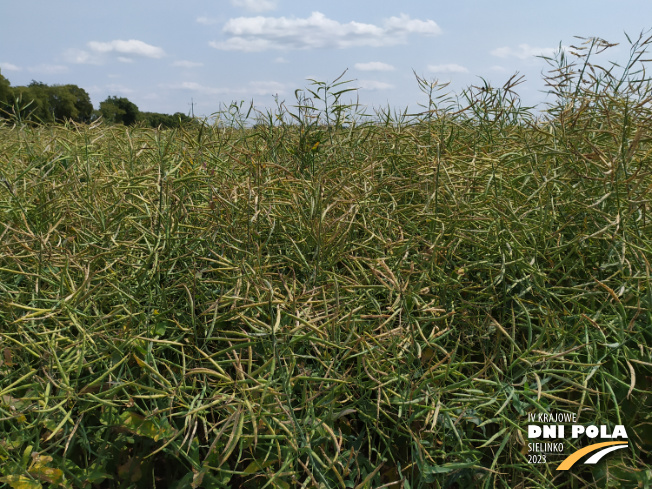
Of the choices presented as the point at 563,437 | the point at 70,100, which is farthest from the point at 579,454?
the point at 70,100

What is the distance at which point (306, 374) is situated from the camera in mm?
1292

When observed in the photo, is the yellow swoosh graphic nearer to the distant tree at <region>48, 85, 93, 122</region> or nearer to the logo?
the logo

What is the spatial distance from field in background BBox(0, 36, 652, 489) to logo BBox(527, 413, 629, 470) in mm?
25

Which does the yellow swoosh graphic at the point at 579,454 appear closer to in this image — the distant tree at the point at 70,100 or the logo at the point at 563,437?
the logo at the point at 563,437

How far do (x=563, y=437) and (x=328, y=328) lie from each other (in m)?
0.64

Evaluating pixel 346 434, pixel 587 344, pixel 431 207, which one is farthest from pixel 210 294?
pixel 587 344

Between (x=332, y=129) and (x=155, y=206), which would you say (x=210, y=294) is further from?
(x=332, y=129)

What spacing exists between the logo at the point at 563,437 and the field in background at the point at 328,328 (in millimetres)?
25

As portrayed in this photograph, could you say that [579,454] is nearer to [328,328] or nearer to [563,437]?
[563,437]

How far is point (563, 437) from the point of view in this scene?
4.50 ft

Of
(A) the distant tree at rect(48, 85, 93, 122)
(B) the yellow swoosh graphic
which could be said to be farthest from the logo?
(A) the distant tree at rect(48, 85, 93, 122)

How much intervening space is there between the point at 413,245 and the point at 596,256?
0.59 m

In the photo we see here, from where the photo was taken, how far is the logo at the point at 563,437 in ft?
4.42

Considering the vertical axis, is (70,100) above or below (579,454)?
above
